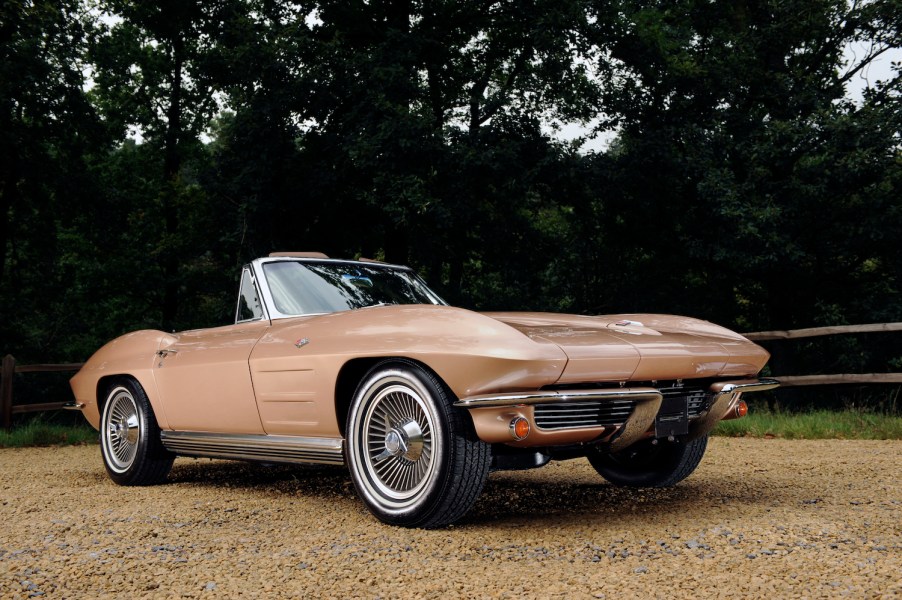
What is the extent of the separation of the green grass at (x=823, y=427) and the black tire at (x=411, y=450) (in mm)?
6092

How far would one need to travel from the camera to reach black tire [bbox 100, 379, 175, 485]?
6102 mm

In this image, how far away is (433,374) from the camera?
4.06 meters

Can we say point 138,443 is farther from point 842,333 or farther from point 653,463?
point 842,333

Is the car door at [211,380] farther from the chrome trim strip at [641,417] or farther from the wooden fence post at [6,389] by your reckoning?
the wooden fence post at [6,389]

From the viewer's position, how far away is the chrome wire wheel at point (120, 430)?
624cm

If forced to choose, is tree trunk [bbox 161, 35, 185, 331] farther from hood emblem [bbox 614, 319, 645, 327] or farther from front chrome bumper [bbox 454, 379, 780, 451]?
front chrome bumper [bbox 454, 379, 780, 451]

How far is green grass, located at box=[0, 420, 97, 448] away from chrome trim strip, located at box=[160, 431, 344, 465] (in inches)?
227

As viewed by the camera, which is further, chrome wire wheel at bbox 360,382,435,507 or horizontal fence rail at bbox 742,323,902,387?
horizontal fence rail at bbox 742,323,902,387

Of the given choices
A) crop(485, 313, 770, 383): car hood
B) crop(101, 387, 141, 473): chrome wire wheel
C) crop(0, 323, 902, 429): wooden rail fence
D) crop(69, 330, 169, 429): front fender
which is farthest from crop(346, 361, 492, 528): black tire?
crop(0, 323, 902, 429): wooden rail fence

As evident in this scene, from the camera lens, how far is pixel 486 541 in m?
3.87

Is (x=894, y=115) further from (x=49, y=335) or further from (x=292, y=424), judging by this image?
(x=49, y=335)

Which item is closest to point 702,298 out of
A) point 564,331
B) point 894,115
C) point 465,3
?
point 894,115

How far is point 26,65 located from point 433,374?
15119 millimetres

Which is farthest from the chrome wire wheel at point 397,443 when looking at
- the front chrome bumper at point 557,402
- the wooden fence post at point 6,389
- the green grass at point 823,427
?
the wooden fence post at point 6,389
